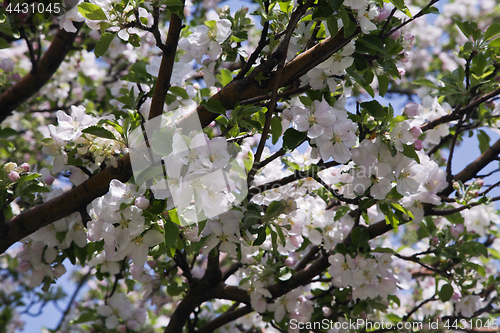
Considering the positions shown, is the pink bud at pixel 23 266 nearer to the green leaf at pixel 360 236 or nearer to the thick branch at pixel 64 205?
the thick branch at pixel 64 205

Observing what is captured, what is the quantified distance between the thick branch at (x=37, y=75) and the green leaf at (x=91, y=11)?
1.25m

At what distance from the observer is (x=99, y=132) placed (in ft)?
4.17

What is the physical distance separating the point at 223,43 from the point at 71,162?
2.32 ft

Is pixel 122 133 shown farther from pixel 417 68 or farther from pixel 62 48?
pixel 417 68

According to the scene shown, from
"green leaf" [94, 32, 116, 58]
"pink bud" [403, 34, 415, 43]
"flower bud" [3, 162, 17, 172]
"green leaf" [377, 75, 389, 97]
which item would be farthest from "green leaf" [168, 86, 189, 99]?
"pink bud" [403, 34, 415, 43]

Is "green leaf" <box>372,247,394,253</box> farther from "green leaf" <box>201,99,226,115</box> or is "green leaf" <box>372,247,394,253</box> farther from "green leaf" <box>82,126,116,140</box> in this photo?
"green leaf" <box>82,126,116,140</box>

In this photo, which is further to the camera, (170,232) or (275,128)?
(275,128)

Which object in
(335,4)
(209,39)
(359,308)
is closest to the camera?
(335,4)

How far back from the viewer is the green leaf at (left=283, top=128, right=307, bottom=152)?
138 cm

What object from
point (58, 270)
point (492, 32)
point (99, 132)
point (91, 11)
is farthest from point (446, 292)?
point (91, 11)

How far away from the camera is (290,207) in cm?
145

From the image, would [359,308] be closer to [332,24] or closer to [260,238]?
[260,238]

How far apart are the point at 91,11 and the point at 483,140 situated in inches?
75.1

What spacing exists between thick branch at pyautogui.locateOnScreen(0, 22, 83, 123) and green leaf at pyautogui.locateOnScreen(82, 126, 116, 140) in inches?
54.3
